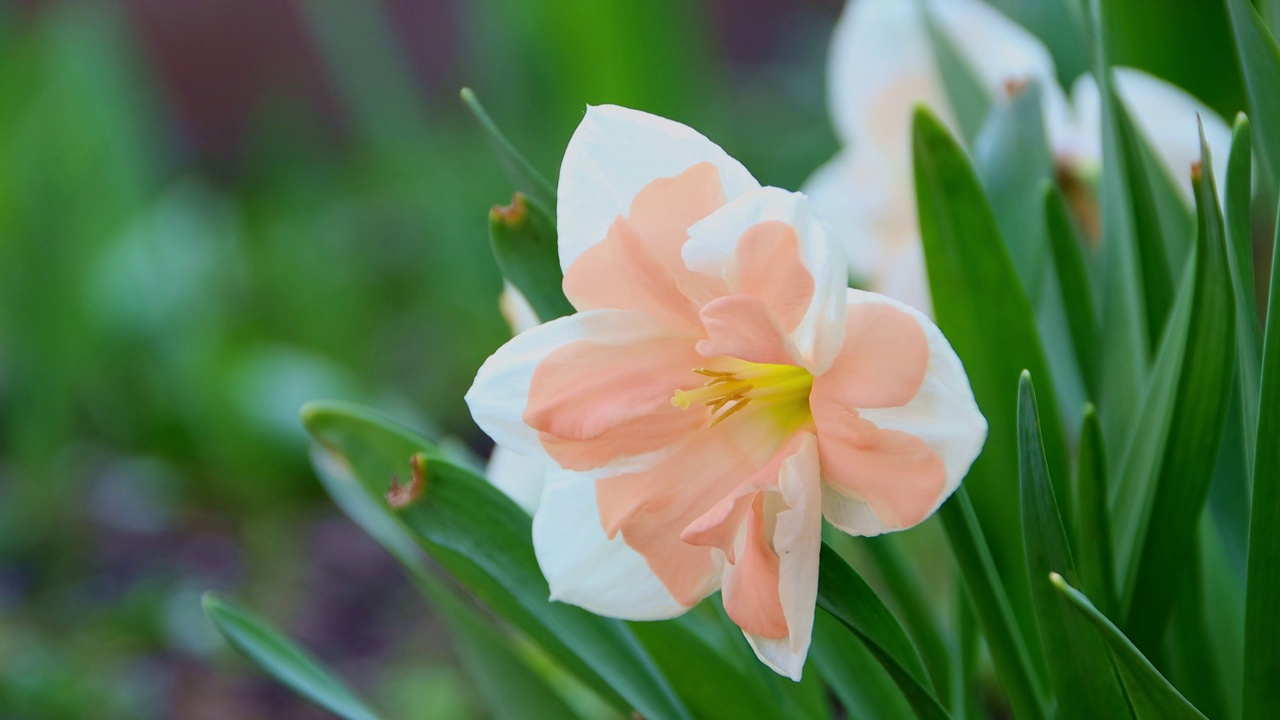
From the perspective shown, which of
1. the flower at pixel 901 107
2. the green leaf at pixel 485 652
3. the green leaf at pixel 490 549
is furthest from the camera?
the flower at pixel 901 107

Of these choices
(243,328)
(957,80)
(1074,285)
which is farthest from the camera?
(243,328)

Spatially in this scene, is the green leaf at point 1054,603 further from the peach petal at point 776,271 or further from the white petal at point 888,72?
the white petal at point 888,72

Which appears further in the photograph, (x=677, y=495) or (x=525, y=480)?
(x=525, y=480)

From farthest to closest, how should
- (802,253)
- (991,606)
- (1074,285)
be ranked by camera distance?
(1074,285) → (991,606) → (802,253)

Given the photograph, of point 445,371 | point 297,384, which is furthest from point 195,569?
point 445,371

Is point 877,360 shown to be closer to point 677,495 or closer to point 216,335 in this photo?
point 677,495

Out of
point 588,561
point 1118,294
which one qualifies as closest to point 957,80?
point 1118,294

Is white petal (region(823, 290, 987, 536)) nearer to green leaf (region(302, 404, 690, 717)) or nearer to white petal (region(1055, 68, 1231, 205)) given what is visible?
green leaf (region(302, 404, 690, 717))

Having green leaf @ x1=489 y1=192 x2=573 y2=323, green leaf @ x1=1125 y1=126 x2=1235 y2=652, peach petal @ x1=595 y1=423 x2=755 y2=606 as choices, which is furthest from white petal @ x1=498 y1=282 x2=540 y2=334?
green leaf @ x1=1125 y1=126 x2=1235 y2=652

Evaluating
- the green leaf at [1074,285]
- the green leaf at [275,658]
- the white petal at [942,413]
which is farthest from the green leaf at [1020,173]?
the green leaf at [275,658]
